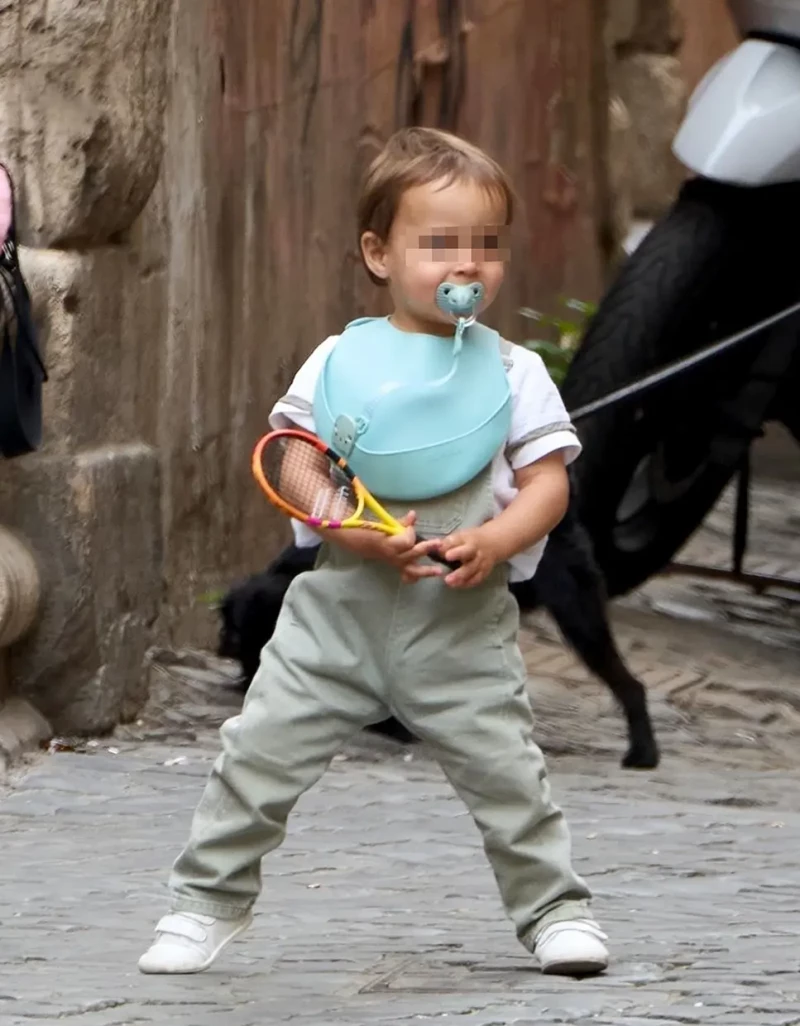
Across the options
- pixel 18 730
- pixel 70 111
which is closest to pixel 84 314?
pixel 70 111

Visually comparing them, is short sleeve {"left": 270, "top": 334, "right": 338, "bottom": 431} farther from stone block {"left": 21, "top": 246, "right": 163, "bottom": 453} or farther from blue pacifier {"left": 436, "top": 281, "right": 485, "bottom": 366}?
stone block {"left": 21, "top": 246, "right": 163, "bottom": 453}

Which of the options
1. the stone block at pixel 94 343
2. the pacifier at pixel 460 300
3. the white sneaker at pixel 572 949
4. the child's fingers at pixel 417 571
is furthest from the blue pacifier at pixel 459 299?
the stone block at pixel 94 343

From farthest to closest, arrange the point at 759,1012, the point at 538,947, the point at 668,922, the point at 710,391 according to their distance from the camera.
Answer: the point at 710,391, the point at 668,922, the point at 538,947, the point at 759,1012

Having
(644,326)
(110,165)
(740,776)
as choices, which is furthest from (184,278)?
(740,776)

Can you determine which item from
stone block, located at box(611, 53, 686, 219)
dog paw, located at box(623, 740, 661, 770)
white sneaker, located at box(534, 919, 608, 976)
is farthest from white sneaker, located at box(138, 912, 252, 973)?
stone block, located at box(611, 53, 686, 219)

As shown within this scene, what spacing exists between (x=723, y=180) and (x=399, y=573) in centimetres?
305

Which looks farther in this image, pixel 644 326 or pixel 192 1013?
pixel 644 326

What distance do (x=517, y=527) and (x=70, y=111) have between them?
2.37 m

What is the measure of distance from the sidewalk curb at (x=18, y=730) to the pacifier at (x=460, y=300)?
84.7 inches

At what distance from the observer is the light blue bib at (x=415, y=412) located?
10.7 ft

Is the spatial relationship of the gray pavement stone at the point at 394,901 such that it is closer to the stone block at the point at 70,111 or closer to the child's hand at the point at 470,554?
the child's hand at the point at 470,554

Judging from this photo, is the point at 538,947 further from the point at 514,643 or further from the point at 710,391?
the point at 710,391

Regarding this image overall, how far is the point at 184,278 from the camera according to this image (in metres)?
5.89

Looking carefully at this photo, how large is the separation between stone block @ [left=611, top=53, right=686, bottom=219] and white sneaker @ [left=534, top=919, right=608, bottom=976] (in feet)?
23.1
